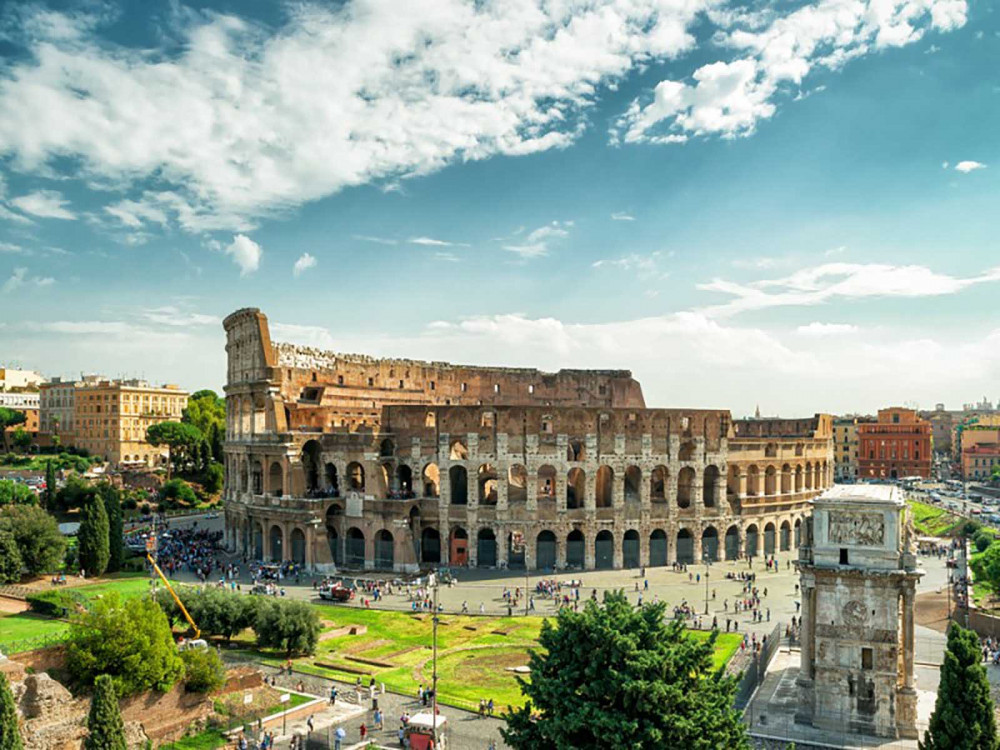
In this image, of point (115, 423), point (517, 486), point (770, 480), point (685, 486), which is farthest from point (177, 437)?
point (770, 480)

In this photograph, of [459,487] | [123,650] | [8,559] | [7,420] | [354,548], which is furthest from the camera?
[7,420]

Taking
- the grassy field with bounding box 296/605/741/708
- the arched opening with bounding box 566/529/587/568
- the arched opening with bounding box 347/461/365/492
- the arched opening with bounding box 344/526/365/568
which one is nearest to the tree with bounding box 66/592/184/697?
the grassy field with bounding box 296/605/741/708

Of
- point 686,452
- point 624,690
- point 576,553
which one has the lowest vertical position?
point 576,553

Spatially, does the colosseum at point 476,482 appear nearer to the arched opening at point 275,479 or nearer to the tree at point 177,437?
the arched opening at point 275,479

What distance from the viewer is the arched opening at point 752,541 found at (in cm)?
6519

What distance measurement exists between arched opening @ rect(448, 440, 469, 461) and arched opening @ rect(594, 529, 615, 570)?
1168 centimetres

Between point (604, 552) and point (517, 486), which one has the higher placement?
point (517, 486)

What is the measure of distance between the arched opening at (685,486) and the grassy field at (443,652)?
22131mm

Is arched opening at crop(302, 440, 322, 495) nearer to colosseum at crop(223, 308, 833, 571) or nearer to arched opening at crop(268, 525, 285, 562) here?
colosseum at crop(223, 308, 833, 571)

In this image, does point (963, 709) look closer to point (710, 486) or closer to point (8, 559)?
point (710, 486)

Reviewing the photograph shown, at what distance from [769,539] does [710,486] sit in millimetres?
6492

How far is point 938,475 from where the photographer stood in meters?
132

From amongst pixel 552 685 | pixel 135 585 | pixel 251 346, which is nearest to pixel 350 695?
pixel 552 685

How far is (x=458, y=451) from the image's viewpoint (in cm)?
6594
